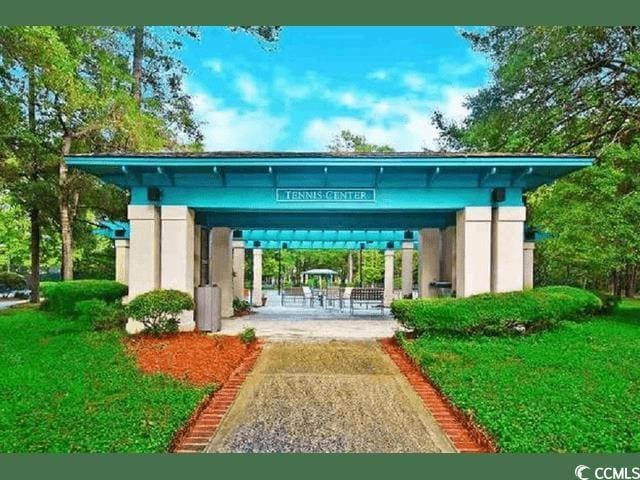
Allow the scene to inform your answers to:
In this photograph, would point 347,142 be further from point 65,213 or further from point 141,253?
point 141,253

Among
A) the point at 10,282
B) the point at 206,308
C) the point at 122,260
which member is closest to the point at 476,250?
the point at 206,308

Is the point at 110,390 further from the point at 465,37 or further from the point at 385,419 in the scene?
the point at 465,37

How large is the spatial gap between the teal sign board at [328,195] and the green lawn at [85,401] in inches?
178

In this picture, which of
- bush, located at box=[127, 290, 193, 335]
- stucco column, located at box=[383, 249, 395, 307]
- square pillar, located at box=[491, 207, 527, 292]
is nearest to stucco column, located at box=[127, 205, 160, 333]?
bush, located at box=[127, 290, 193, 335]

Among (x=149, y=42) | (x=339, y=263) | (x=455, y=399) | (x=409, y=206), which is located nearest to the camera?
(x=455, y=399)

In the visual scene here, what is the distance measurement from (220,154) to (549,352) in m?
7.05

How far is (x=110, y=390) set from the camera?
6.49m

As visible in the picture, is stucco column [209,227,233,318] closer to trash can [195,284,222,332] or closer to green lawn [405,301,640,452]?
trash can [195,284,222,332]

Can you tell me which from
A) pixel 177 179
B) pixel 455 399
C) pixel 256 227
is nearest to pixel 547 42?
pixel 256 227

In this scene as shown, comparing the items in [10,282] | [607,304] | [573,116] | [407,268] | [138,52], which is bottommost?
[10,282]

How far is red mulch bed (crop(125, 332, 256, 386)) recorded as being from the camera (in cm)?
763

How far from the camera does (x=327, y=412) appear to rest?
19.6 feet

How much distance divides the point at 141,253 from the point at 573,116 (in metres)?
13.9

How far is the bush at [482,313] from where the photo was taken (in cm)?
1005
